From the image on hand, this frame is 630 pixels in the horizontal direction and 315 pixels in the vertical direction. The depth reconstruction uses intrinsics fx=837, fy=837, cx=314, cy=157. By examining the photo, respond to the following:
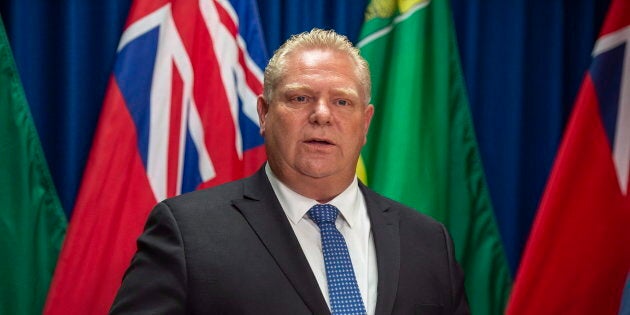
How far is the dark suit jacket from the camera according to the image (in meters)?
1.83

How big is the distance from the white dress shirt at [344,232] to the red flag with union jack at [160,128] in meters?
0.82

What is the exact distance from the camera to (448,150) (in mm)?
3309

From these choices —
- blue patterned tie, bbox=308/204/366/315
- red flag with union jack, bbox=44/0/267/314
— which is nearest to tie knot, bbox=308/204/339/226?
blue patterned tie, bbox=308/204/366/315

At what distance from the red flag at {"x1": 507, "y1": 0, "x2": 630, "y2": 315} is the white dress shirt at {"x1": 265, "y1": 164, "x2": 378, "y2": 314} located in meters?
1.01

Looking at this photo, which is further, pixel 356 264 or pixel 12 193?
pixel 12 193

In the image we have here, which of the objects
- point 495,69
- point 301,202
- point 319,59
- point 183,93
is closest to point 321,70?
point 319,59

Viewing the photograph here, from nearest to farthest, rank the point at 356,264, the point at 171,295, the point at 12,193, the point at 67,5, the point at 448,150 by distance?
the point at 171,295 → the point at 356,264 → the point at 12,193 → the point at 67,5 → the point at 448,150

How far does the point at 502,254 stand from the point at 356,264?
4.95ft

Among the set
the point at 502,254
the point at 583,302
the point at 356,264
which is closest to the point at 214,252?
the point at 356,264

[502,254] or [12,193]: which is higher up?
[12,193]

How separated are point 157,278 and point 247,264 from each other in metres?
0.20

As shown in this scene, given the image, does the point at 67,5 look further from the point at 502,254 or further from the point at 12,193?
the point at 502,254

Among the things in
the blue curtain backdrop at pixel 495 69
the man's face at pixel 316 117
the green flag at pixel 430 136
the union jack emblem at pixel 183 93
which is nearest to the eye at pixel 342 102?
the man's face at pixel 316 117

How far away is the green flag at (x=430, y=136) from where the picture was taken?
3.20 metres
